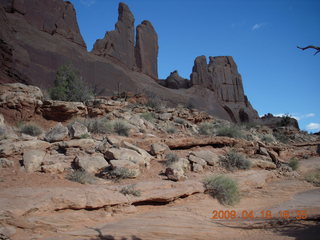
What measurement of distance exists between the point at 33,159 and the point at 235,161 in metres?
6.59

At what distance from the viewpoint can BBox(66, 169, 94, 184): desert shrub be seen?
493 cm

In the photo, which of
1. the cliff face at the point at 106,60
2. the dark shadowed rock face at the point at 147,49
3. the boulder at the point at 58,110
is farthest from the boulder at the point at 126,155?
the dark shadowed rock face at the point at 147,49

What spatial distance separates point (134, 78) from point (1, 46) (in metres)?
19.2

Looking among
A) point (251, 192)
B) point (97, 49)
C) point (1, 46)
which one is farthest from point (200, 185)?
point (97, 49)

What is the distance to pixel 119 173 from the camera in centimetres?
544

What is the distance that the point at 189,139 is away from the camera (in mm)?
8688

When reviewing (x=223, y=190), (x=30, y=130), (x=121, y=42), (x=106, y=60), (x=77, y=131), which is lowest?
(x=223, y=190)

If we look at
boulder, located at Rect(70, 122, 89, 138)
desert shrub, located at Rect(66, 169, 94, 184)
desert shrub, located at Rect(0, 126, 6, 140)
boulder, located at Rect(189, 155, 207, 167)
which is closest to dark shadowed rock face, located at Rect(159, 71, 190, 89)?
boulder, located at Rect(189, 155, 207, 167)

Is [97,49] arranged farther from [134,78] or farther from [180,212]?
[180,212]

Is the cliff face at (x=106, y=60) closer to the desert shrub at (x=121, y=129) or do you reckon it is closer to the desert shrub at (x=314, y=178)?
the desert shrub at (x=121, y=129)

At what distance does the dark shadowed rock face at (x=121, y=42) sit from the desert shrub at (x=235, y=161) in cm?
2925

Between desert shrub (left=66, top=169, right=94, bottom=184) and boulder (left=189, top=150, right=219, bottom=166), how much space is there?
3931 mm

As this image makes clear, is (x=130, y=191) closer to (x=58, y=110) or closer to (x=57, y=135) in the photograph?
(x=57, y=135)

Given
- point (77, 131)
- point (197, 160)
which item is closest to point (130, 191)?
point (197, 160)
